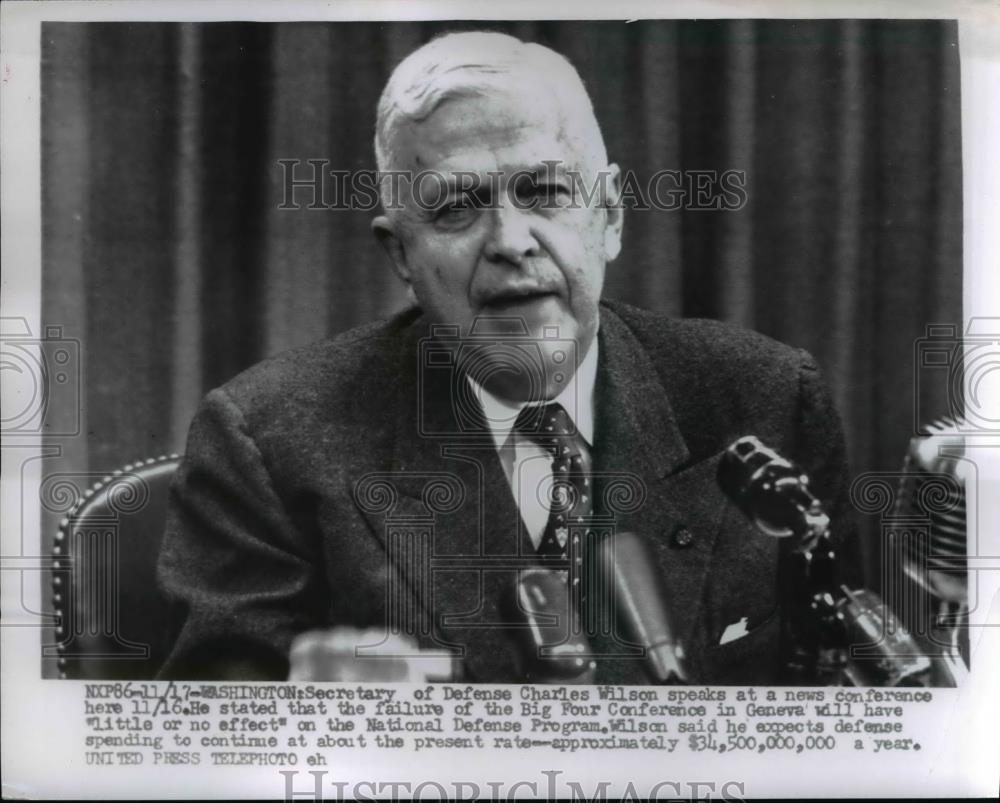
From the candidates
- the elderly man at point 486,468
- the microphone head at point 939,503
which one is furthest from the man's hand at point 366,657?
the microphone head at point 939,503

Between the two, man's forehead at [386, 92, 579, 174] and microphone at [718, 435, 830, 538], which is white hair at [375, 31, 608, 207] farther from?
microphone at [718, 435, 830, 538]

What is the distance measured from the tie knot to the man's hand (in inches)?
24.0

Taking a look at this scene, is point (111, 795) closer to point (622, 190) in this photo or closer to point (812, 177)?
point (622, 190)

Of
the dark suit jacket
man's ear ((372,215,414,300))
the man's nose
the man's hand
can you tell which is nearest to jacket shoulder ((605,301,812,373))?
the dark suit jacket

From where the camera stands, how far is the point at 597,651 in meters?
2.56

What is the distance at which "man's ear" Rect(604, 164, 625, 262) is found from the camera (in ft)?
8.42

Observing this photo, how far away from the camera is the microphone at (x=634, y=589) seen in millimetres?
2555

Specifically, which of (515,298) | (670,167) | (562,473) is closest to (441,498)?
(562,473)

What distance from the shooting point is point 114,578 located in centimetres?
264

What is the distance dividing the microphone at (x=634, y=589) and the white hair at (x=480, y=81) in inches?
38.8
